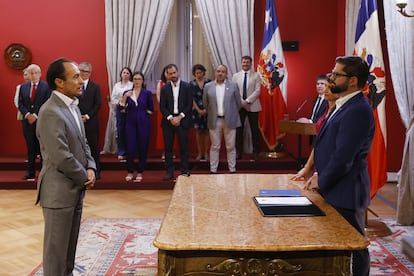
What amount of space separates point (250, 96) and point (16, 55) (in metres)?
3.97

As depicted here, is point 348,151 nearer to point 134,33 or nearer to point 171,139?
point 171,139

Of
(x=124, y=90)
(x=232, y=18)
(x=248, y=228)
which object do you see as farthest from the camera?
(x=232, y=18)

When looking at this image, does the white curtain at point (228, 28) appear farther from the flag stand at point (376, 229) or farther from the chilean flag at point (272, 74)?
the flag stand at point (376, 229)

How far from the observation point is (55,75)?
2.96 meters

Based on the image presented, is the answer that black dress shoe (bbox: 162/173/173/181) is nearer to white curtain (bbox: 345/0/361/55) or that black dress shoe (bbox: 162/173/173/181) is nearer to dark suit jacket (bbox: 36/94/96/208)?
white curtain (bbox: 345/0/361/55)

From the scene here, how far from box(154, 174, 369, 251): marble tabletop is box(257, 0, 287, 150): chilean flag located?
517 centimetres

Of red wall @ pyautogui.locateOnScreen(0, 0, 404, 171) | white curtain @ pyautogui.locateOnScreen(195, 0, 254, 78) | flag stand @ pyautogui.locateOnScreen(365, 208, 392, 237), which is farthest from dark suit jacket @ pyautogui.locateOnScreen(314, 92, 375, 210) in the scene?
red wall @ pyautogui.locateOnScreen(0, 0, 404, 171)

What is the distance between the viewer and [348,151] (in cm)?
256

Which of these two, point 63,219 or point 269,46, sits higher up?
point 269,46

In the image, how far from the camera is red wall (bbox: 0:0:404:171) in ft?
27.4

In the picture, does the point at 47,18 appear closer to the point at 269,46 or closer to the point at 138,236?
the point at 269,46

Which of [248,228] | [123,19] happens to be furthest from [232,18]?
[248,228]

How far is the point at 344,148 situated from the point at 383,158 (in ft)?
8.64

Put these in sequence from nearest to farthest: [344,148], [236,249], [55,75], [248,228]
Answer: [236,249]
[248,228]
[344,148]
[55,75]
